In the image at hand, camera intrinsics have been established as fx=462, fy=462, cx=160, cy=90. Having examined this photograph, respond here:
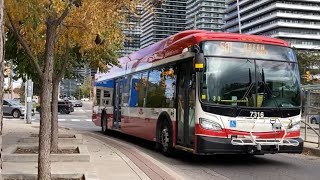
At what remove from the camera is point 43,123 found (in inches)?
283

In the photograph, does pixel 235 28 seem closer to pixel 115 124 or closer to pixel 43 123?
pixel 115 124

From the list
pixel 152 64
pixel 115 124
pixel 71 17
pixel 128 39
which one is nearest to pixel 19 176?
pixel 71 17

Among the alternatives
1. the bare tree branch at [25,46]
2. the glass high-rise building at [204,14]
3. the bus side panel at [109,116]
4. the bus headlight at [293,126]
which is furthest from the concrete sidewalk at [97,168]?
the glass high-rise building at [204,14]

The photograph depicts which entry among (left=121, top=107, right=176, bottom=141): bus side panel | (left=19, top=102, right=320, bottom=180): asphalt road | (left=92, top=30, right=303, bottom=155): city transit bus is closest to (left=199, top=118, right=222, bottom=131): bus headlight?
(left=92, top=30, right=303, bottom=155): city transit bus

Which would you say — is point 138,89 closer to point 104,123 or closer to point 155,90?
point 155,90

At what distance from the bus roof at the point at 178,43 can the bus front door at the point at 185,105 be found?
1.96 feet

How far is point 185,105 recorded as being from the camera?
11789 mm

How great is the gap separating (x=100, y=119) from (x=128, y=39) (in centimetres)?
1207

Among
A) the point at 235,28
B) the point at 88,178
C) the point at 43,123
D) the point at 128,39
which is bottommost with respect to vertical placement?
the point at 88,178

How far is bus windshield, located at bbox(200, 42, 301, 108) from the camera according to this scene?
35.8ft

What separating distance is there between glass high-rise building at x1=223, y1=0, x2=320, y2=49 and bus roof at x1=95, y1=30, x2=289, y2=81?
276 ft

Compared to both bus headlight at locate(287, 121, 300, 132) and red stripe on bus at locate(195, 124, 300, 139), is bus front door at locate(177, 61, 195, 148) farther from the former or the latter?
bus headlight at locate(287, 121, 300, 132)

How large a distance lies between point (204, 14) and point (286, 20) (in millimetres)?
90844

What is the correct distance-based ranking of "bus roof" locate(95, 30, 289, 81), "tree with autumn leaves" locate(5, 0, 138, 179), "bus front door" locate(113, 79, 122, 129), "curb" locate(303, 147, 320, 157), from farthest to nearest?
"bus front door" locate(113, 79, 122, 129)
"curb" locate(303, 147, 320, 157)
"bus roof" locate(95, 30, 289, 81)
"tree with autumn leaves" locate(5, 0, 138, 179)
